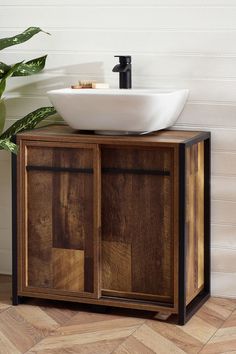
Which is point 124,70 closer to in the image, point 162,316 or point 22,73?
point 22,73

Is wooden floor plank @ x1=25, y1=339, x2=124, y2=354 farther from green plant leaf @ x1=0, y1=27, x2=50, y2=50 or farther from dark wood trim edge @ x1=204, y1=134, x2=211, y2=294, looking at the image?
green plant leaf @ x1=0, y1=27, x2=50, y2=50

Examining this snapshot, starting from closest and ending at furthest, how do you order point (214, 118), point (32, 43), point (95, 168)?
point (95, 168) → point (214, 118) → point (32, 43)

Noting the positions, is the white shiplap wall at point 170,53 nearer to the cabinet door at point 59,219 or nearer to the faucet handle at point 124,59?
the faucet handle at point 124,59

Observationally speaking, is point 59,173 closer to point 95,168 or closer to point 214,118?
point 95,168

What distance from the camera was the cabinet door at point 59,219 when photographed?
3311 millimetres

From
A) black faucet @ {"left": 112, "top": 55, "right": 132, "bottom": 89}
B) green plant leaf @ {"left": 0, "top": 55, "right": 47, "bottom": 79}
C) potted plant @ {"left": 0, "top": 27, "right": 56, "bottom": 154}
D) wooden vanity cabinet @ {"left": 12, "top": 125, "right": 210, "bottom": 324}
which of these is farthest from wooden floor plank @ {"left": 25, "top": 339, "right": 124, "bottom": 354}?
green plant leaf @ {"left": 0, "top": 55, "right": 47, "bottom": 79}

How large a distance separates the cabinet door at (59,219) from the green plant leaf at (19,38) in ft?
1.51

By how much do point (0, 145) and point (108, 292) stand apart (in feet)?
2.47

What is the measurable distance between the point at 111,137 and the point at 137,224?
371mm

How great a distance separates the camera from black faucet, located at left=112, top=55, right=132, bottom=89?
3.44 metres

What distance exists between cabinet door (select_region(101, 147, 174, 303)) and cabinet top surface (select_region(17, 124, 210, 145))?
2.4 inches

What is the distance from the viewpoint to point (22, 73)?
357 centimetres

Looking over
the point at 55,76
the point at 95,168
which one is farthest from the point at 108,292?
the point at 55,76

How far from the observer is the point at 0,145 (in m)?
3.29
